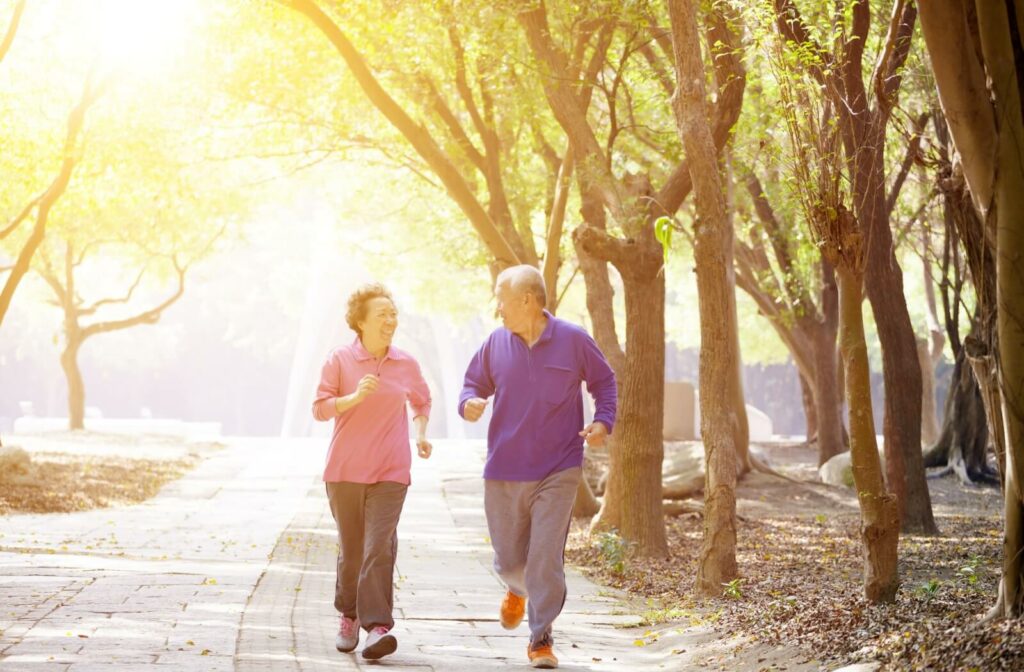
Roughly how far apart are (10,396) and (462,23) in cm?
5960

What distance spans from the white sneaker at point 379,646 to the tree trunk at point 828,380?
1757 cm

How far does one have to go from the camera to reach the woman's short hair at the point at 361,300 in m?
6.95

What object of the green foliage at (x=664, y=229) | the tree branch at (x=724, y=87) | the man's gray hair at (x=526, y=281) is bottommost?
the man's gray hair at (x=526, y=281)

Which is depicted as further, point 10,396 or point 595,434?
point 10,396

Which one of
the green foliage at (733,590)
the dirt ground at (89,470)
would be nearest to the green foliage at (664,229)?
the green foliage at (733,590)

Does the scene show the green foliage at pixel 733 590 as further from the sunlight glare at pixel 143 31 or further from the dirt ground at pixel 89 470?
the sunlight glare at pixel 143 31

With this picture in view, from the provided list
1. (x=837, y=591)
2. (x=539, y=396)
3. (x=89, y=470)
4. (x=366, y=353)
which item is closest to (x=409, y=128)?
(x=837, y=591)

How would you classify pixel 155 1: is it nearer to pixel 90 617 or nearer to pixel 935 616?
pixel 90 617

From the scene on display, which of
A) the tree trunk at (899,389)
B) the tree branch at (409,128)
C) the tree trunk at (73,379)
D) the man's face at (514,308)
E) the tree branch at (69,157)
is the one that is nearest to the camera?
the man's face at (514,308)

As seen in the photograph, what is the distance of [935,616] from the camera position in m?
6.66

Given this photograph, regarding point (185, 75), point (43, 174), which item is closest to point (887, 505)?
point (185, 75)

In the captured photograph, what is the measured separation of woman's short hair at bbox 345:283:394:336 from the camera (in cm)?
695

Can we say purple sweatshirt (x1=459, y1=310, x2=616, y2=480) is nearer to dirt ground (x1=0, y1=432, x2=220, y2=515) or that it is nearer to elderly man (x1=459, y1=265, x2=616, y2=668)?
elderly man (x1=459, y1=265, x2=616, y2=668)

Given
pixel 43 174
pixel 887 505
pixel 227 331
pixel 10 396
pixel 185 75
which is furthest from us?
pixel 227 331
